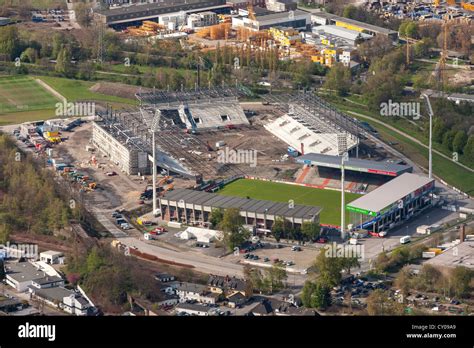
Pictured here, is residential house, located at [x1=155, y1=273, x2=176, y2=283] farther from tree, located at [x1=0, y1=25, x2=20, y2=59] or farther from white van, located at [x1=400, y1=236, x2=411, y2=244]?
tree, located at [x1=0, y1=25, x2=20, y2=59]

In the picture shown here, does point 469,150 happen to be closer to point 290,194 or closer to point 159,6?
point 290,194

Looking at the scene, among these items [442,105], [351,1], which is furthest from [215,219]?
[351,1]

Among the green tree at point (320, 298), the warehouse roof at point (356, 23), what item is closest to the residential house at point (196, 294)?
the green tree at point (320, 298)

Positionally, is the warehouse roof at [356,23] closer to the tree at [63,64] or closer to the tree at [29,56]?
the tree at [63,64]

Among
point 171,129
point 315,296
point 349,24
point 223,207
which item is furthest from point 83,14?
point 315,296

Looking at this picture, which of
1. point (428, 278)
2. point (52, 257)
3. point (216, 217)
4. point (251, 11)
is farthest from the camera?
point (251, 11)
